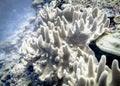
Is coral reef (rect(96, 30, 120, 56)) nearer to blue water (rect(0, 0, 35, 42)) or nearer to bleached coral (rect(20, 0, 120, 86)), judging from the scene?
bleached coral (rect(20, 0, 120, 86))

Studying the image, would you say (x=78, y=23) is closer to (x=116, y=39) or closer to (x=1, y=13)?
(x=116, y=39)

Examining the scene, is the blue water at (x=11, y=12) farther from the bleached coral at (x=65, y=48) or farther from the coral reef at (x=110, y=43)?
the coral reef at (x=110, y=43)

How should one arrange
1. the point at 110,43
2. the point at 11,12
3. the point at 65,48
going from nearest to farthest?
1. the point at 110,43
2. the point at 65,48
3. the point at 11,12

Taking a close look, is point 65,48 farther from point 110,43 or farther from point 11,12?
point 11,12

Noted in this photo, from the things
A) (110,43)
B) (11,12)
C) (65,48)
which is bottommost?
(11,12)

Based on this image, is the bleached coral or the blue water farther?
the blue water

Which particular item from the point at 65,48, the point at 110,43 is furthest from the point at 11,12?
the point at 110,43

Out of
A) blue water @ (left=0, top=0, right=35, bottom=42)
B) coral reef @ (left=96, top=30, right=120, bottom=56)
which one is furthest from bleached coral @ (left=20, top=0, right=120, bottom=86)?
blue water @ (left=0, top=0, right=35, bottom=42)

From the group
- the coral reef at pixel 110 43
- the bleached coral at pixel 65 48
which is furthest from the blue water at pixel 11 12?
the coral reef at pixel 110 43

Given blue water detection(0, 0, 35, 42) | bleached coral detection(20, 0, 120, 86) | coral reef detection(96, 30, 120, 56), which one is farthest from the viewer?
blue water detection(0, 0, 35, 42)

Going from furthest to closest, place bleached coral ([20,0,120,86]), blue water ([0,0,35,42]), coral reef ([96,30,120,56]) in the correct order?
1. blue water ([0,0,35,42])
2. bleached coral ([20,0,120,86])
3. coral reef ([96,30,120,56])

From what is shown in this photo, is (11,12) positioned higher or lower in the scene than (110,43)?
lower
